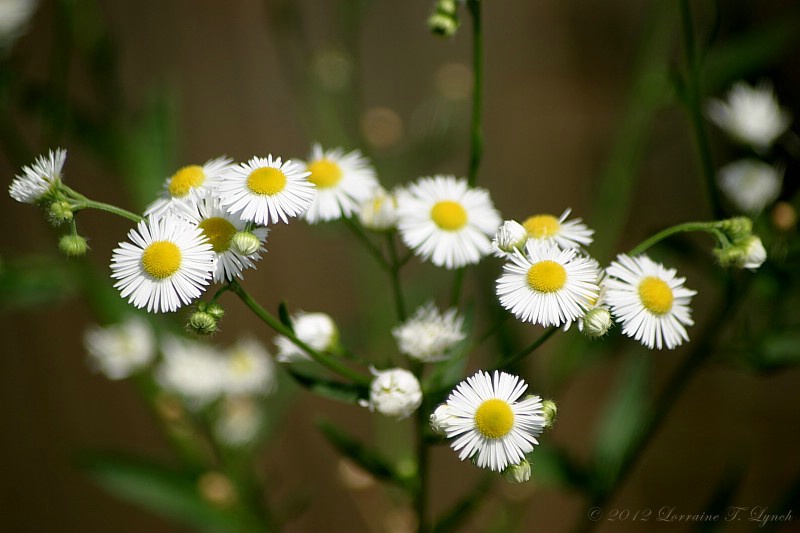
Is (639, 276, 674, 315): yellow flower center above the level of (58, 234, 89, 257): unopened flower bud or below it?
above

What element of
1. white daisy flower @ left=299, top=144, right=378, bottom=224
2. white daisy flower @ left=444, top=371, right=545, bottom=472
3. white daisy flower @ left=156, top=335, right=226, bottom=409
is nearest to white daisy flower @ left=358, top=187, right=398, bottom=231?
white daisy flower @ left=299, top=144, right=378, bottom=224

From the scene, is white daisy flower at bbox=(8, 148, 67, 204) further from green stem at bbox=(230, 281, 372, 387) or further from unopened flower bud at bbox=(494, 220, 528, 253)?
unopened flower bud at bbox=(494, 220, 528, 253)

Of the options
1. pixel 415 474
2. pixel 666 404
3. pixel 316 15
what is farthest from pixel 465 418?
pixel 316 15

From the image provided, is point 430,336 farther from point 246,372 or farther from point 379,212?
point 246,372

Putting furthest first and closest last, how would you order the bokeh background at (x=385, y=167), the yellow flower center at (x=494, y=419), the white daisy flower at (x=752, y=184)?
the bokeh background at (x=385, y=167) → the white daisy flower at (x=752, y=184) → the yellow flower center at (x=494, y=419)

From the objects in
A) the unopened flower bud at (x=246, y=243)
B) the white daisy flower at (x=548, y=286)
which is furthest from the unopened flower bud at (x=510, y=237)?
the unopened flower bud at (x=246, y=243)

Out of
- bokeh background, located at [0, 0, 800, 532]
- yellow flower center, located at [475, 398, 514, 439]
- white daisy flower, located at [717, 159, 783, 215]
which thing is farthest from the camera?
bokeh background, located at [0, 0, 800, 532]

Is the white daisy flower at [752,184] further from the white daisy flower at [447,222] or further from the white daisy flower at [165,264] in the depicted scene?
the white daisy flower at [165,264]

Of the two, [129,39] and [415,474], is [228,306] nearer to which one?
[129,39]
